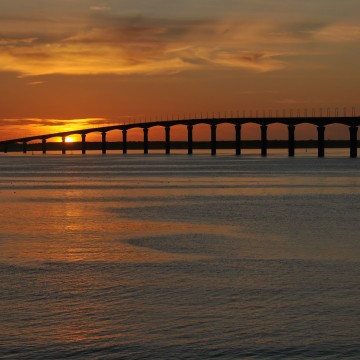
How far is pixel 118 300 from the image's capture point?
18469 mm

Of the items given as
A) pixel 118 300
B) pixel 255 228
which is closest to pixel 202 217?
pixel 255 228

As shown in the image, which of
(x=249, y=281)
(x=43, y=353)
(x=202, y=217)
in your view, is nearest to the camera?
(x=43, y=353)

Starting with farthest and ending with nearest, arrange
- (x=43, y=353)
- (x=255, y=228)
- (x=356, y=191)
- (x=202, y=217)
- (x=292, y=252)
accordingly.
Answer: (x=356, y=191)
(x=202, y=217)
(x=255, y=228)
(x=292, y=252)
(x=43, y=353)

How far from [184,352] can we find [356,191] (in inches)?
2043

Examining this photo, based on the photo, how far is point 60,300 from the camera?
1853cm

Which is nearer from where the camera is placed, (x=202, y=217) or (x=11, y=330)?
(x=11, y=330)

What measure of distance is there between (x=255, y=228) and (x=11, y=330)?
66.5 ft

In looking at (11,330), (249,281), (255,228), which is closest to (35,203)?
(255,228)

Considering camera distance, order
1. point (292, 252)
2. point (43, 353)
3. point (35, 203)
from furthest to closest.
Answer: point (35, 203) < point (292, 252) < point (43, 353)

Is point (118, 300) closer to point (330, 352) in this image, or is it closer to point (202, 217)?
point (330, 352)

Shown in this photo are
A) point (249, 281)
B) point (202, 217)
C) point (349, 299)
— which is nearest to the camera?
point (349, 299)

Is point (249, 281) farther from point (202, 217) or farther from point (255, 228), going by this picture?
point (202, 217)

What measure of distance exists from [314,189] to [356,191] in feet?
14.2

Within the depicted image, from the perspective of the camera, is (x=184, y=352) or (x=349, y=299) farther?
(x=349, y=299)
